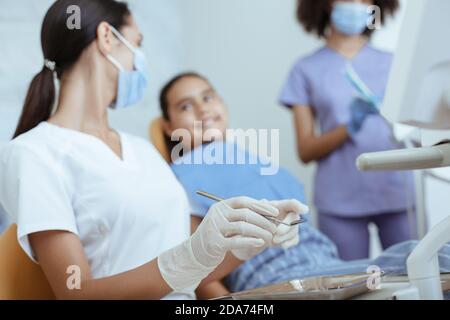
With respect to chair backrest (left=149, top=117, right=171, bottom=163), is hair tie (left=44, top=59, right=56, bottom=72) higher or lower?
higher

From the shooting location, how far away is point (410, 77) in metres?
0.81

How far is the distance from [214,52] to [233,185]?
2.16ft

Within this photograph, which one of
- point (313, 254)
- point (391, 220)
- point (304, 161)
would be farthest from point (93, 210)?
point (391, 220)

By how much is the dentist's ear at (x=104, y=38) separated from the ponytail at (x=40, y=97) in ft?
0.32

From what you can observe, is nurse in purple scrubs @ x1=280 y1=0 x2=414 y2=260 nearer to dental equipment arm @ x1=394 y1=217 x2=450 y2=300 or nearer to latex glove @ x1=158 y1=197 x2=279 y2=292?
latex glove @ x1=158 y1=197 x2=279 y2=292

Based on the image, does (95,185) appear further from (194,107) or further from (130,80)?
(194,107)

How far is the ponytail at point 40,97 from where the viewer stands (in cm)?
118

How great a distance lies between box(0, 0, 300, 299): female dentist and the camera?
1.09 meters

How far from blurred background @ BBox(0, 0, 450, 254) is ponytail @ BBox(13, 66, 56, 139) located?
0.02m

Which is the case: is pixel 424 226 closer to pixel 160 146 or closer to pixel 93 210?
pixel 160 146

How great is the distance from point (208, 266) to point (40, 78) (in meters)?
0.43

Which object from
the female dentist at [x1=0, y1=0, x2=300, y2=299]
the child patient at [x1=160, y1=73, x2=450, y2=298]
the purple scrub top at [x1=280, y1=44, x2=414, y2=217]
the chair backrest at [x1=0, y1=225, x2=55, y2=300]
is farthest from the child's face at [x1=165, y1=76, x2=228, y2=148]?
the purple scrub top at [x1=280, y1=44, x2=414, y2=217]

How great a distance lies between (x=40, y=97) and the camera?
1.18 metres

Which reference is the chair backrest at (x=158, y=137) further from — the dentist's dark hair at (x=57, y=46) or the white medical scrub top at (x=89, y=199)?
the dentist's dark hair at (x=57, y=46)
